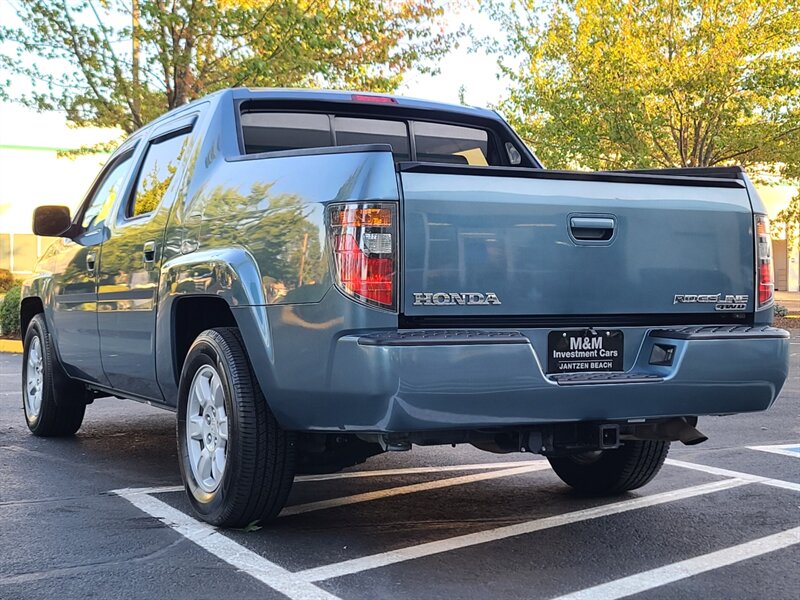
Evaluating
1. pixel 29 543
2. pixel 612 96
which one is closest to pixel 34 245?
pixel 612 96

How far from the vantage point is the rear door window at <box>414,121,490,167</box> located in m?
6.23

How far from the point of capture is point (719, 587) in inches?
153

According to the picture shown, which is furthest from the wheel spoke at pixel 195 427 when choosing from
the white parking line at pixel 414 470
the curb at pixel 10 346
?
the curb at pixel 10 346

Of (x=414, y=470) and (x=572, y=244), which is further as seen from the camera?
(x=414, y=470)

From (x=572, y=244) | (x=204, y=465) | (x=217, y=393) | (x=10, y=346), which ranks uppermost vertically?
(x=572, y=244)

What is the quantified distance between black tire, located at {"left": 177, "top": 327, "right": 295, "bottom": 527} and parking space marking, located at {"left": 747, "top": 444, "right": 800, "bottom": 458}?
3644mm

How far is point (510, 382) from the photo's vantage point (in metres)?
4.01

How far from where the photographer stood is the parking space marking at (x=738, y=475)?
5.76 m

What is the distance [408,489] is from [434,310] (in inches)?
76.7

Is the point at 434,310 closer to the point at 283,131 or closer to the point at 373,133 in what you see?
the point at 283,131

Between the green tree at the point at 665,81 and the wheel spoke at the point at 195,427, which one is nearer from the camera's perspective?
the wheel spoke at the point at 195,427

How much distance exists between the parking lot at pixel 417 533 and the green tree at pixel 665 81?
58.9 feet

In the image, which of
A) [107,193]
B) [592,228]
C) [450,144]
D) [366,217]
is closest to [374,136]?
[450,144]

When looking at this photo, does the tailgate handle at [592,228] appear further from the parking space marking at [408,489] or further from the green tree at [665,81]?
the green tree at [665,81]
